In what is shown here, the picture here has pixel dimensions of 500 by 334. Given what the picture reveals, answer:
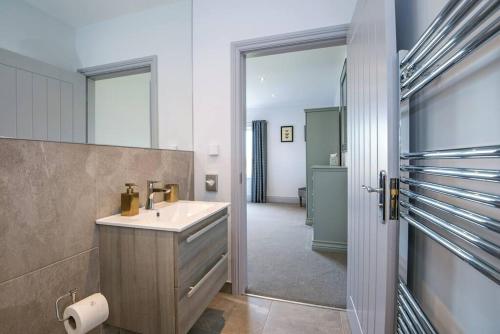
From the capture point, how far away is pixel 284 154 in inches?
233

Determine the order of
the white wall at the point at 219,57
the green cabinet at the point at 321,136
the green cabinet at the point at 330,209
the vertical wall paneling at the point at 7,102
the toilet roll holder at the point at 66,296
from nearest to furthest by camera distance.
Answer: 1. the vertical wall paneling at the point at 7,102
2. the toilet roll holder at the point at 66,296
3. the white wall at the point at 219,57
4. the green cabinet at the point at 330,209
5. the green cabinet at the point at 321,136

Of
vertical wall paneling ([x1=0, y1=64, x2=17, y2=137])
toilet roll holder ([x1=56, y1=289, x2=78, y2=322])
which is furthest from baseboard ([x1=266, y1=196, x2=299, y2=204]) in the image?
vertical wall paneling ([x1=0, y1=64, x2=17, y2=137])

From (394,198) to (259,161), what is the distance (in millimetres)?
5118

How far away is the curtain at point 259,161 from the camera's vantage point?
595cm

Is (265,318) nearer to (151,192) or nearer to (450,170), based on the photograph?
(151,192)

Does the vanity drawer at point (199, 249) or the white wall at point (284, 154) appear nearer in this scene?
the vanity drawer at point (199, 249)

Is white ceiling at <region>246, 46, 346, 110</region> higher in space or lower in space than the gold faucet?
higher

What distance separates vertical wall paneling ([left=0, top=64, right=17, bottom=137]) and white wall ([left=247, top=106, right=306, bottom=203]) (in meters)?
5.36

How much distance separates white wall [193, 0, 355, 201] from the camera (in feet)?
5.79

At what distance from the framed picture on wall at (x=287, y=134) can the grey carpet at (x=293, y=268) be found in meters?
2.64

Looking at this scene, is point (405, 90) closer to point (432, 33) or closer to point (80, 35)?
point (432, 33)

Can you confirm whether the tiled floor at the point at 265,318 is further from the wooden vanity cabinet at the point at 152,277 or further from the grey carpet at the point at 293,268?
the wooden vanity cabinet at the point at 152,277

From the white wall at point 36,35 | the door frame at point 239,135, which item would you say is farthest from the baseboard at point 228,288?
the white wall at point 36,35

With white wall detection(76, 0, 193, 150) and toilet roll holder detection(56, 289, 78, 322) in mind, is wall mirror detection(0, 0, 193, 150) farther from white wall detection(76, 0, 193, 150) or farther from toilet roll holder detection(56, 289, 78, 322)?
toilet roll holder detection(56, 289, 78, 322)
